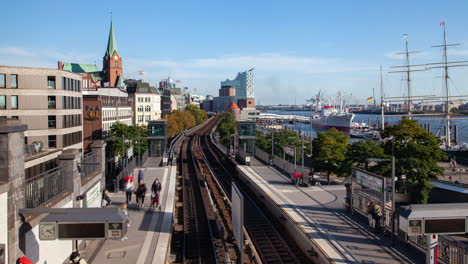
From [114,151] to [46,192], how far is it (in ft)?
130

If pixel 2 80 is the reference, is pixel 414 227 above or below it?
below

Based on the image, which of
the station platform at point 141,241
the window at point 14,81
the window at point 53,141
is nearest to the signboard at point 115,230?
the station platform at point 141,241

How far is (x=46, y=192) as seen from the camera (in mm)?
13531

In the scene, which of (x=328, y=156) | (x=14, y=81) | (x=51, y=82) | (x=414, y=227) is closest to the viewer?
(x=414, y=227)

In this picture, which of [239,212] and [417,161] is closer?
[239,212]

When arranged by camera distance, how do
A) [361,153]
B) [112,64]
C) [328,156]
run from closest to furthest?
1. [361,153]
2. [328,156]
3. [112,64]

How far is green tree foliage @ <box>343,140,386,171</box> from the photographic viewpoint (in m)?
31.1

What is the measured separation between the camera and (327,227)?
18.0 m

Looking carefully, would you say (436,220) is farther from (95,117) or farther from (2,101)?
(95,117)

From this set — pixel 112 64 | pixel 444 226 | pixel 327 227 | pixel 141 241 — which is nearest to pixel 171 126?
pixel 112 64

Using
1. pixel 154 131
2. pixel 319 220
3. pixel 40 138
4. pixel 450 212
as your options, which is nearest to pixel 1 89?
pixel 40 138

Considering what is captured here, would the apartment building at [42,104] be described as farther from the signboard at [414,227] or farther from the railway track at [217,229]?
the signboard at [414,227]

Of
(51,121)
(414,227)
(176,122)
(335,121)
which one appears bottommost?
(414,227)

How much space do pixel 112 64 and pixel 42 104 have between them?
310ft
